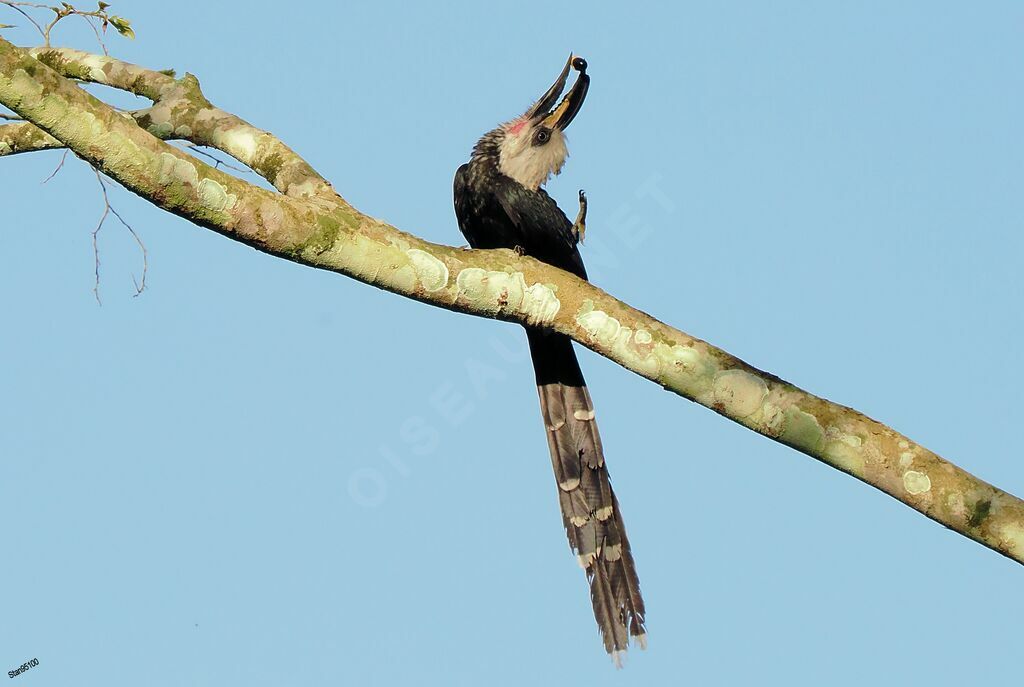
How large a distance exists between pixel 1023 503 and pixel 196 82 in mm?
3301

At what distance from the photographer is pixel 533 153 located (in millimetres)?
4996

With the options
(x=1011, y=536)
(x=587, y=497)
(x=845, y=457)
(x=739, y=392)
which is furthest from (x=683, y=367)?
(x=587, y=497)

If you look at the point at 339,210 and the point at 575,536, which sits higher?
the point at 339,210

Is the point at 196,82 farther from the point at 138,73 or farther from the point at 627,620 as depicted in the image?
the point at 627,620

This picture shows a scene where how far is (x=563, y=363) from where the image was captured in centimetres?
428

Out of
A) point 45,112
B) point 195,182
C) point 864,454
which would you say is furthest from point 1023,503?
point 45,112

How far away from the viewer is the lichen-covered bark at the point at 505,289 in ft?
9.05

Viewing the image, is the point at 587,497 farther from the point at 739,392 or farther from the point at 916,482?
the point at 916,482

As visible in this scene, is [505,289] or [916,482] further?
[505,289]

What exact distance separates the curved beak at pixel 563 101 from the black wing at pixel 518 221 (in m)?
0.40

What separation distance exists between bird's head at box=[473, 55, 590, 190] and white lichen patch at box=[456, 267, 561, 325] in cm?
180

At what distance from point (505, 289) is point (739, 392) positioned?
75 centimetres

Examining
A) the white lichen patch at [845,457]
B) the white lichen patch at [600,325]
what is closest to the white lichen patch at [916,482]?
the white lichen patch at [845,457]

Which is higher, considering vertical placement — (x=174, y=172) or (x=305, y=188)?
(x=305, y=188)
